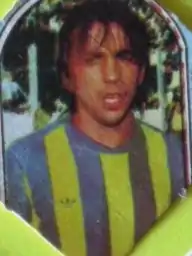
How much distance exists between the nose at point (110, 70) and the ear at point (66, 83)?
0.07 feet

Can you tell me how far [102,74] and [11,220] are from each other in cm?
10

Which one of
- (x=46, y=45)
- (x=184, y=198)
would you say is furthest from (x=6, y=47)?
(x=184, y=198)

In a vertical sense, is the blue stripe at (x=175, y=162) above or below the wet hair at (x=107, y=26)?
below

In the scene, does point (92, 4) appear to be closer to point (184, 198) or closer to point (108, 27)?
point (108, 27)

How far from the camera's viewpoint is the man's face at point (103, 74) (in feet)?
1.28

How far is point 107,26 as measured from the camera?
1.30 ft

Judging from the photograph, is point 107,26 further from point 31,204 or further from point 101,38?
point 31,204

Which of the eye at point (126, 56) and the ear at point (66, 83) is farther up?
the eye at point (126, 56)

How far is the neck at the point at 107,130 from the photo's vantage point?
0.40m

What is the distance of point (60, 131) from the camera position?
1.28 ft

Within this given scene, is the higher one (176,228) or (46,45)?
(46,45)

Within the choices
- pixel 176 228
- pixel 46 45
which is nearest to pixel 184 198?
pixel 176 228

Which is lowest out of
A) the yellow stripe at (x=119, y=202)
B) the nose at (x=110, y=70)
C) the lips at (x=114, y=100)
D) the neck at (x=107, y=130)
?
the yellow stripe at (x=119, y=202)

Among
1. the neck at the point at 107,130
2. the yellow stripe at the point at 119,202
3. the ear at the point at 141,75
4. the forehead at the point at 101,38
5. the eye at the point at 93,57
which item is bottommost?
the yellow stripe at the point at 119,202
